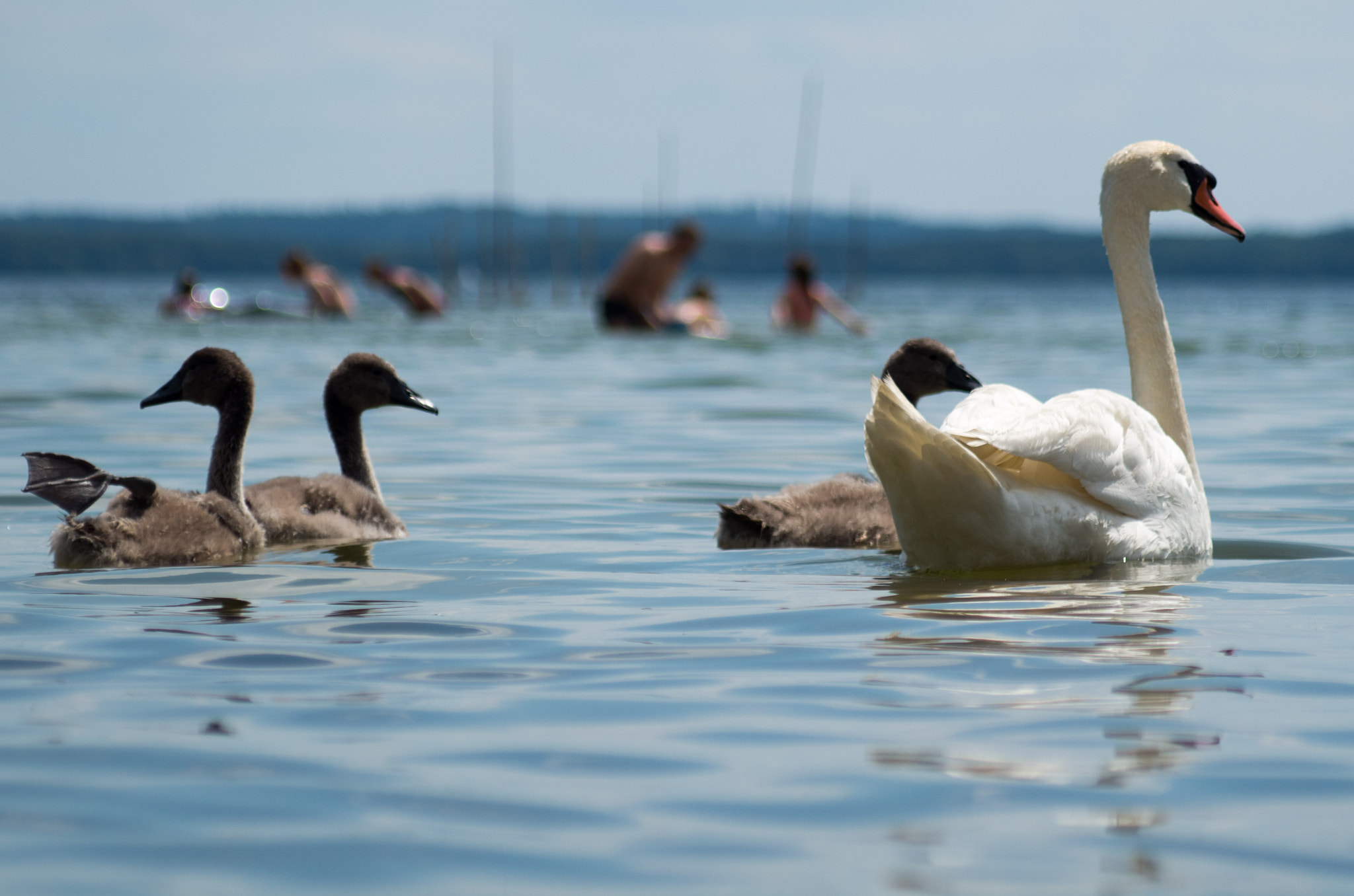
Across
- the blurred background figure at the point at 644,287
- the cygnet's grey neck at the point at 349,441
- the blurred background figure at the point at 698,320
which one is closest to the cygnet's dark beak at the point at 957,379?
the cygnet's grey neck at the point at 349,441

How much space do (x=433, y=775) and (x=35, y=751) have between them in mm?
856

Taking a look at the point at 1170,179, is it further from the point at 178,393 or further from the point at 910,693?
the point at 178,393

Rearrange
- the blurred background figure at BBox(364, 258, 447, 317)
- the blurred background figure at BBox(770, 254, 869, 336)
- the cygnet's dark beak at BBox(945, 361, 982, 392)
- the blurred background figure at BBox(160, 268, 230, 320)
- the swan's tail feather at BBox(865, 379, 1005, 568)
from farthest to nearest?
the blurred background figure at BBox(364, 258, 447, 317), the blurred background figure at BBox(160, 268, 230, 320), the blurred background figure at BBox(770, 254, 869, 336), the cygnet's dark beak at BBox(945, 361, 982, 392), the swan's tail feather at BBox(865, 379, 1005, 568)

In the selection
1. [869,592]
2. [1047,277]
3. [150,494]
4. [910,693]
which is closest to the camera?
[910,693]

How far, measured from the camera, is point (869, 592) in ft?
18.2

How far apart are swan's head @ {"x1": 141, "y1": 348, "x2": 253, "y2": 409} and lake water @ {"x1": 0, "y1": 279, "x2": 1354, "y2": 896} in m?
0.83

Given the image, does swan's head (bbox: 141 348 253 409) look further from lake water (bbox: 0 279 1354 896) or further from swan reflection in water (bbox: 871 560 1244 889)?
swan reflection in water (bbox: 871 560 1244 889)

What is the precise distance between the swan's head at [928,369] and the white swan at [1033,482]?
1.81 metres

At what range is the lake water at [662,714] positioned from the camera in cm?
284

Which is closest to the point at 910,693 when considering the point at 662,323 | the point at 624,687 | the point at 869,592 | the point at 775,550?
the point at 624,687

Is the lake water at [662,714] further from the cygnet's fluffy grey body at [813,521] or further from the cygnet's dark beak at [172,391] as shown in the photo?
the cygnet's dark beak at [172,391]

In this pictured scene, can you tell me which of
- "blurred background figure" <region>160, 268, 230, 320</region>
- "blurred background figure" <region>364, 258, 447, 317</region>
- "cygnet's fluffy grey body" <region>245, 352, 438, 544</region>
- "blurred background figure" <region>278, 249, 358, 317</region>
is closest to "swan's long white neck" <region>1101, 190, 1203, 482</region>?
"cygnet's fluffy grey body" <region>245, 352, 438, 544</region>

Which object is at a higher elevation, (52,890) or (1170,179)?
(1170,179)

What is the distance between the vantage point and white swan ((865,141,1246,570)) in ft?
17.0
